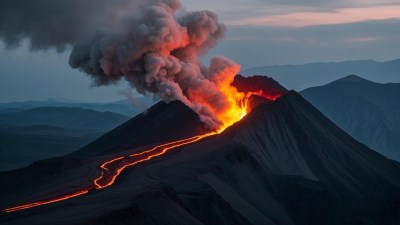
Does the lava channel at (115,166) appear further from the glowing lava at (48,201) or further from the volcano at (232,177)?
the volcano at (232,177)

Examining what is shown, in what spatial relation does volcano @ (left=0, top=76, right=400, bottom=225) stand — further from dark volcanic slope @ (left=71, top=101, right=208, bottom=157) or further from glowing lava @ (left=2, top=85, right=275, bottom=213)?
glowing lava @ (left=2, top=85, right=275, bottom=213)

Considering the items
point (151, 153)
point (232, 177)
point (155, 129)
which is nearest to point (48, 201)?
point (232, 177)

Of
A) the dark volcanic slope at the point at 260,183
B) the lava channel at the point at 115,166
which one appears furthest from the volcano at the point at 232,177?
the lava channel at the point at 115,166

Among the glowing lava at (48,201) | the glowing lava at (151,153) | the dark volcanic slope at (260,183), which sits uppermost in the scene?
the glowing lava at (151,153)

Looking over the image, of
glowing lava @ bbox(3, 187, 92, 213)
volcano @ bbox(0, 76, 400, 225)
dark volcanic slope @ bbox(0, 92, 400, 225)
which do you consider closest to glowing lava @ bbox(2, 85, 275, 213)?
glowing lava @ bbox(3, 187, 92, 213)

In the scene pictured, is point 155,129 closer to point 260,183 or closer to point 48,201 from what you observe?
point 260,183

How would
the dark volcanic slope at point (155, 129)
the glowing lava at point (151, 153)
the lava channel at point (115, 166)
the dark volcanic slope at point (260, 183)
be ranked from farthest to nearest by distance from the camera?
the dark volcanic slope at point (155, 129) < the glowing lava at point (151, 153) < the lava channel at point (115, 166) < the dark volcanic slope at point (260, 183)
